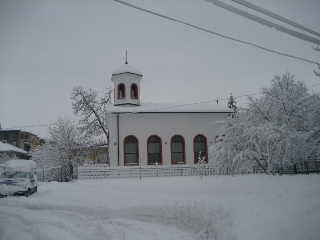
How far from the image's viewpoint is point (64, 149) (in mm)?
27297

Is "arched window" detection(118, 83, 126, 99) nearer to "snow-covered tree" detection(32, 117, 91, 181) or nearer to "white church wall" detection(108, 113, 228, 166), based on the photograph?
"white church wall" detection(108, 113, 228, 166)

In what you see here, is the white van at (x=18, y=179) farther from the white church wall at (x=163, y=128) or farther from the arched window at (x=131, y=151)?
the arched window at (x=131, y=151)

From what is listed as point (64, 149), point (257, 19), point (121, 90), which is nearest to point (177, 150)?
point (121, 90)

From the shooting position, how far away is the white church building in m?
22.3

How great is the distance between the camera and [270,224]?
5.41 metres

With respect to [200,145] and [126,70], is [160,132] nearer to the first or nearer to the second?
[200,145]

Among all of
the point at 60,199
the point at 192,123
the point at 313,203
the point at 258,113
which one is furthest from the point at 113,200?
the point at 192,123

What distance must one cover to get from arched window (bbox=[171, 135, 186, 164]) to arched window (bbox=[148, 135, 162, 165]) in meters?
1.20

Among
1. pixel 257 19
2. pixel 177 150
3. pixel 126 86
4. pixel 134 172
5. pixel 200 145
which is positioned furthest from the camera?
pixel 126 86

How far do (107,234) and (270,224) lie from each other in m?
3.84

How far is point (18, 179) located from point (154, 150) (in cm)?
1182

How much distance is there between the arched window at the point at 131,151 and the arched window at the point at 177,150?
10.7 ft

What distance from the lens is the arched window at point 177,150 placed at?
76.0 feet

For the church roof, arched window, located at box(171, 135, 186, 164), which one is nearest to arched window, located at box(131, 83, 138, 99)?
the church roof
